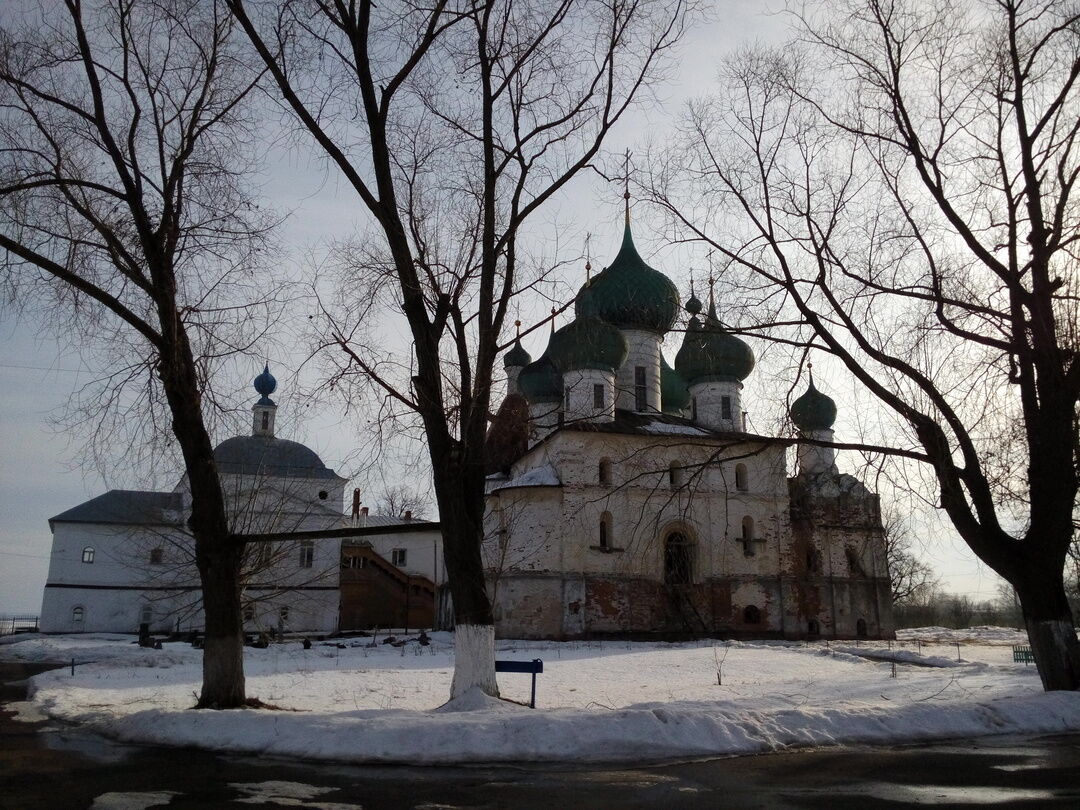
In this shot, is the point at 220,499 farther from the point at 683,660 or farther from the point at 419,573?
the point at 419,573

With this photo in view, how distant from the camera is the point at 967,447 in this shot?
462 inches

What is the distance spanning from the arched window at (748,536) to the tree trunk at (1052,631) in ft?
83.8

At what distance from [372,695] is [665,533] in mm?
23418

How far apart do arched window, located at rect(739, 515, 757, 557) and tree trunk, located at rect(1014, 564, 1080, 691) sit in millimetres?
25549

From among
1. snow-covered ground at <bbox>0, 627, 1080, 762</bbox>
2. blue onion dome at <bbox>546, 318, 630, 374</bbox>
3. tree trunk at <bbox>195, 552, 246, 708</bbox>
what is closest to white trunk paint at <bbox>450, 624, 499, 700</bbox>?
snow-covered ground at <bbox>0, 627, 1080, 762</bbox>

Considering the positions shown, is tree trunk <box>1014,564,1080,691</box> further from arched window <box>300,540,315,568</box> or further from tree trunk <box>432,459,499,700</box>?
arched window <box>300,540,315,568</box>

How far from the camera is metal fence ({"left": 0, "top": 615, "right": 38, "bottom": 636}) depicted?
46.2 m

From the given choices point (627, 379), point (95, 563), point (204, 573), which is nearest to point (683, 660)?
point (204, 573)

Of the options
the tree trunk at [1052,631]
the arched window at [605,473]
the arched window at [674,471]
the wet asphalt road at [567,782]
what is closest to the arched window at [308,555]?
the arched window at [605,473]

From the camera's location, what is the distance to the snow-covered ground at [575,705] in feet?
27.0

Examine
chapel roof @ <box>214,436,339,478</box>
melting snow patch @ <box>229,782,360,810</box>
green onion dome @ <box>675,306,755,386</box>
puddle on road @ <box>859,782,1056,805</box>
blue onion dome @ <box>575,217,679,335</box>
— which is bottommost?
melting snow patch @ <box>229,782,360,810</box>

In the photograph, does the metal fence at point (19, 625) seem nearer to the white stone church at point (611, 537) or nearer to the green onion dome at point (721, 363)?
the white stone church at point (611, 537)

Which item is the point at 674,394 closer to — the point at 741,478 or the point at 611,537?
the point at 741,478

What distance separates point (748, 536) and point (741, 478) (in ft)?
8.27
